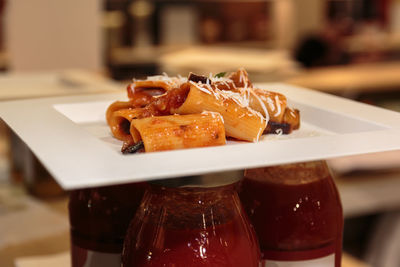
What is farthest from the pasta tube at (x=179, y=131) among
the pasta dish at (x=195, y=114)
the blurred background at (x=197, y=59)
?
the blurred background at (x=197, y=59)

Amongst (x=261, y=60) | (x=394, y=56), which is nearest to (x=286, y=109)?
(x=261, y=60)

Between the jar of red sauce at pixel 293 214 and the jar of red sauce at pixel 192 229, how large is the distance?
8 cm

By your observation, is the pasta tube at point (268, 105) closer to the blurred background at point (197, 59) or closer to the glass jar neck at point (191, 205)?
the glass jar neck at point (191, 205)

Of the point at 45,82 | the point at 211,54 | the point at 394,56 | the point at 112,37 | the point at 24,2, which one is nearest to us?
the point at 45,82

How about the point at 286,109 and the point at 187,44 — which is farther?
the point at 187,44

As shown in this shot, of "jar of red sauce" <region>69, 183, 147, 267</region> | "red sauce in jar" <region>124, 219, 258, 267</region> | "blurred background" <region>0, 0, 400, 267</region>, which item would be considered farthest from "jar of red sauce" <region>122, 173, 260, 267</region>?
"blurred background" <region>0, 0, 400, 267</region>

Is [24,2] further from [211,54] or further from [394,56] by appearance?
[394,56]

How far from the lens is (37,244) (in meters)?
1.17

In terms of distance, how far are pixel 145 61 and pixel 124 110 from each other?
3277 millimetres

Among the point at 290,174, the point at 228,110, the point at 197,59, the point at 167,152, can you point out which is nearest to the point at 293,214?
the point at 290,174

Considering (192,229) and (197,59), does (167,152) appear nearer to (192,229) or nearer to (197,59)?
(192,229)

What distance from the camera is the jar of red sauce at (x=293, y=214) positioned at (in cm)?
68

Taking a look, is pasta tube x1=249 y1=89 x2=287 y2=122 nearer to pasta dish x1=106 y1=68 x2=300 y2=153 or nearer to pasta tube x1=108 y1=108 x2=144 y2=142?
pasta dish x1=106 y1=68 x2=300 y2=153

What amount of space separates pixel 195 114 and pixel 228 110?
0.04 metres
